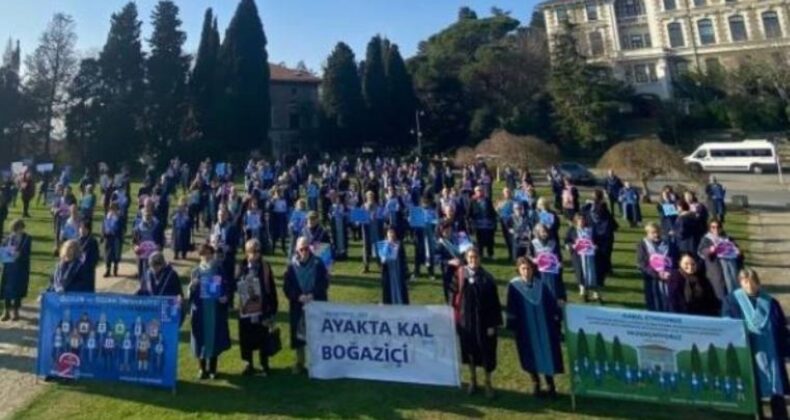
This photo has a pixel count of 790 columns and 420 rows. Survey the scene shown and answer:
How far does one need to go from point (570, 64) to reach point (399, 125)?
16.2 metres

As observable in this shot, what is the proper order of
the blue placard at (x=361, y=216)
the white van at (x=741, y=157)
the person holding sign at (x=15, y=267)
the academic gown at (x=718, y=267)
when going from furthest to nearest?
the white van at (x=741, y=157) < the blue placard at (x=361, y=216) < the person holding sign at (x=15, y=267) < the academic gown at (x=718, y=267)

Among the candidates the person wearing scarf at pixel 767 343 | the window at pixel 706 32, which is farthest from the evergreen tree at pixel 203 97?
the window at pixel 706 32

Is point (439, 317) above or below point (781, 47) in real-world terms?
below

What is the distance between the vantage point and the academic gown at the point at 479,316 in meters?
8.45

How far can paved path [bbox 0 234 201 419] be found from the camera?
8875mm

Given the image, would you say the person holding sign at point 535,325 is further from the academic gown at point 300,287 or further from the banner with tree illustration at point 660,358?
the academic gown at point 300,287

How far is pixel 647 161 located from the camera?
3131 cm

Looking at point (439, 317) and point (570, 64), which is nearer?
point (439, 317)

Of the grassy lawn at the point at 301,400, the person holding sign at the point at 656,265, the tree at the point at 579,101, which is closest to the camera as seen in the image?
the grassy lawn at the point at 301,400

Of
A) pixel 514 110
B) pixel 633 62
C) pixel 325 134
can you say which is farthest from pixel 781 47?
pixel 325 134

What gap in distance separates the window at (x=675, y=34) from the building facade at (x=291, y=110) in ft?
132

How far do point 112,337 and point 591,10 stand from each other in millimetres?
77333

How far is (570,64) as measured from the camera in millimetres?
57344

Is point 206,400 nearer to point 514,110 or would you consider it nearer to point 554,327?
point 554,327
